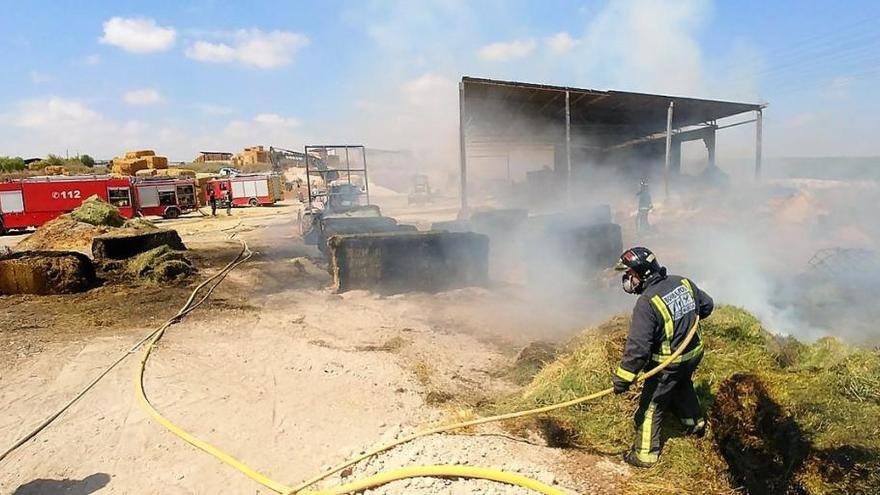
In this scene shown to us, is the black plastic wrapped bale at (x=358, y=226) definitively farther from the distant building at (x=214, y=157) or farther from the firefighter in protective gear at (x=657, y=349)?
the distant building at (x=214, y=157)

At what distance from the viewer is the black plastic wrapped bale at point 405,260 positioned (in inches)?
388

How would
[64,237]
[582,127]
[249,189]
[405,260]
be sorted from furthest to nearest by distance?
[249,189], [582,127], [64,237], [405,260]

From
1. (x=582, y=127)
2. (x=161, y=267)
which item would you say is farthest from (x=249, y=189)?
(x=161, y=267)

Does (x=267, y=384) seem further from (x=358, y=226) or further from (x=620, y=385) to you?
(x=358, y=226)

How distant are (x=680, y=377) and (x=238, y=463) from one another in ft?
11.6

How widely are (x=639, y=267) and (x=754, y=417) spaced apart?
137 centimetres

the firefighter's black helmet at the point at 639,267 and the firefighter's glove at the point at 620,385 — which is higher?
the firefighter's black helmet at the point at 639,267

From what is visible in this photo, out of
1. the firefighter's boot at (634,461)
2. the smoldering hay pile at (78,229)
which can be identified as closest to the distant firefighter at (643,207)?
Answer: the firefighter's boot at (634,461)

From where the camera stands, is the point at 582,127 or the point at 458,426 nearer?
the point at 458,426

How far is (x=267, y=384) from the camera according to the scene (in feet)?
19.1

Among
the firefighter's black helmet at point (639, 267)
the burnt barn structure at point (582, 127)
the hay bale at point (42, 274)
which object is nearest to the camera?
the firefighter's black helmet at point (639, 267)

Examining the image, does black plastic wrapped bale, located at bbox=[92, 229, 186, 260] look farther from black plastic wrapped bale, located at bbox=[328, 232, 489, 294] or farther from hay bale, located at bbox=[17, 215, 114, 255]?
black plastic wrapped bale, located at bbox=[328, 232, 489, 294]

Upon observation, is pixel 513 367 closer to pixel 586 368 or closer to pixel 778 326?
pixel 586 368

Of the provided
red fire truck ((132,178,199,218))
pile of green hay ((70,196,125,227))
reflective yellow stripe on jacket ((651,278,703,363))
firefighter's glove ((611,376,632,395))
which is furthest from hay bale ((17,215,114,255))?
reflective yellow stripe on jacket ((651,278,703,363))
